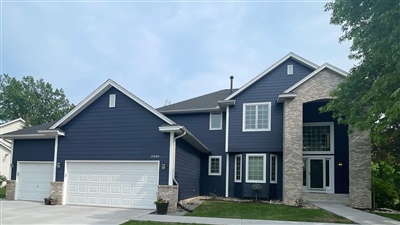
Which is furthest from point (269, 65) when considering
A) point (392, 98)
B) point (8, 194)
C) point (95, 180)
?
point (8, 194)

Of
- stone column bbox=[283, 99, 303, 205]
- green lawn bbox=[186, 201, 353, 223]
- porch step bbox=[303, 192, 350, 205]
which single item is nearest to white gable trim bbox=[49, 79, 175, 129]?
green lawn bbox=[186, 201, 353, 223]

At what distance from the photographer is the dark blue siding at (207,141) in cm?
1872

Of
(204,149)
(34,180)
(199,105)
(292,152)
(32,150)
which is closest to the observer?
(292,152)

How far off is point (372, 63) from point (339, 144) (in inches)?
293

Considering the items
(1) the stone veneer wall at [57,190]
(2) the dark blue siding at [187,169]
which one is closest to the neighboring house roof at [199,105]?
(2) the dark blue siding at [187,169]

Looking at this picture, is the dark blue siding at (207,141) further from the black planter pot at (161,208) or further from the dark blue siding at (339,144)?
the black planter pot at (161,208)

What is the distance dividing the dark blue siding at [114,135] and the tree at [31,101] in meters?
36.5

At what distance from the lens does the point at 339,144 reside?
1800 cm

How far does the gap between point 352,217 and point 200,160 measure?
9.32 m

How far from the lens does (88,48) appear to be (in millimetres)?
17906

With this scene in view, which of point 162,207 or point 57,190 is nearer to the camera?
point 162,207

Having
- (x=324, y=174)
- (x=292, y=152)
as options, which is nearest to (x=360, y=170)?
(x=324, y=174)

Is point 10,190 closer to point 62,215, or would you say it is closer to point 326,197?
point 62,215

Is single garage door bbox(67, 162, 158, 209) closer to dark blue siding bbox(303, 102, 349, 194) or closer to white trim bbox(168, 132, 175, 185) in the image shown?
white trim bbox(168, 132, 175, 185)
